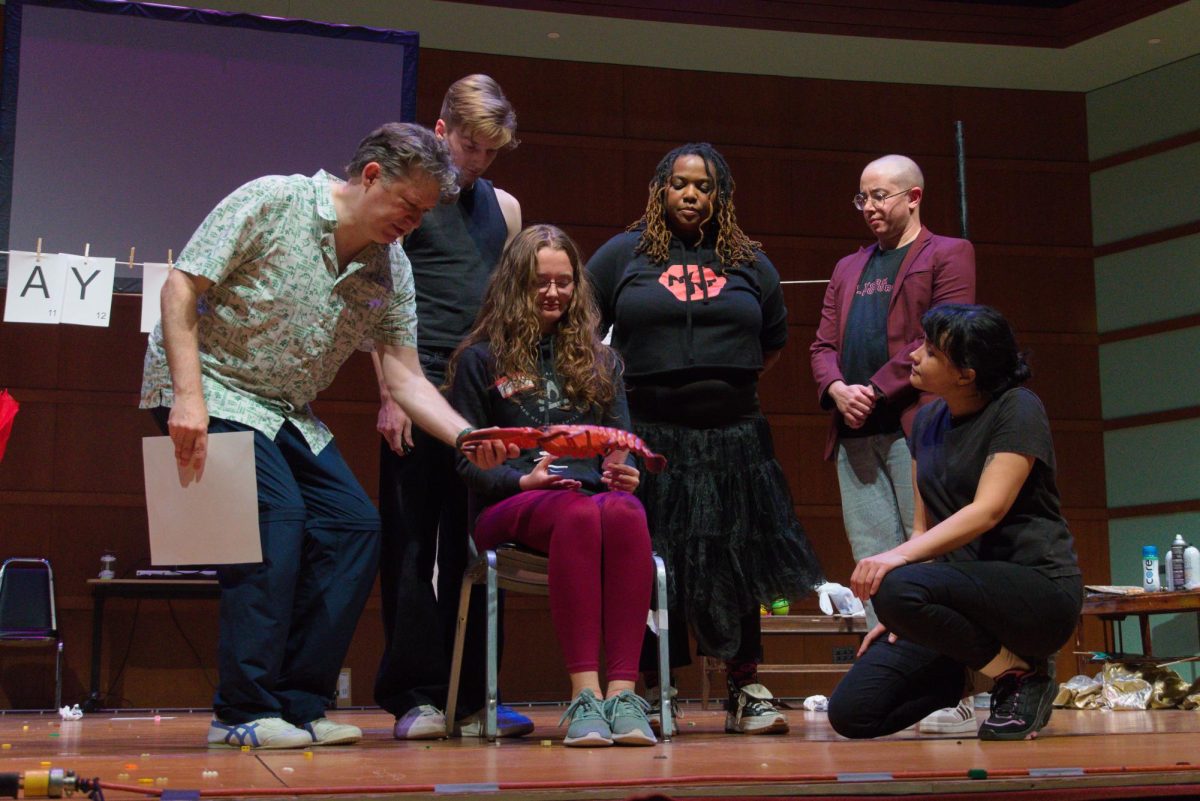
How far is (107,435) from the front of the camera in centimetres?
596

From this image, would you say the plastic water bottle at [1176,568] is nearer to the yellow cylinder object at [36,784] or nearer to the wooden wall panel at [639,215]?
the wooden wall panel at [639,215]

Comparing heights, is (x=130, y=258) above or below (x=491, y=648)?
above

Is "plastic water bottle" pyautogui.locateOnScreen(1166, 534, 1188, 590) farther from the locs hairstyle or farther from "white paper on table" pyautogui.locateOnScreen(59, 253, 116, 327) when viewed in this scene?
"white paper on table" pyautogui.locateOnScreen(59, 253, 116, 327)

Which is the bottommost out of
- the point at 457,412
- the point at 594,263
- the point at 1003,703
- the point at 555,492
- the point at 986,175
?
the point at 1003,703

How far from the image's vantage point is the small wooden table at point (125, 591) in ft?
18.2

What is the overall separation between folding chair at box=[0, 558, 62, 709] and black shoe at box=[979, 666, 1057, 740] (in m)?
4.13

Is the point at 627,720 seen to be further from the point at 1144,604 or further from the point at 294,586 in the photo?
the point at 1144,604

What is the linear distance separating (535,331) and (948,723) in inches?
47.5

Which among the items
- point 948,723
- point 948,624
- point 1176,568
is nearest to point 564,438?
point 948,624

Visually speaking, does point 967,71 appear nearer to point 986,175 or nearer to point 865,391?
point 986,175

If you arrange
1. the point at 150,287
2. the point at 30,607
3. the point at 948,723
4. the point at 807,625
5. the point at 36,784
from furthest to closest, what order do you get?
1. the point at 30,607
2. the point at 807,625
3. the point at 150,287
4. the point at 948,723
5. the point at 36,784

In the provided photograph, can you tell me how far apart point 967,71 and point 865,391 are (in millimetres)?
4156

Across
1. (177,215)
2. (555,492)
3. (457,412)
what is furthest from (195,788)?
(177,215)

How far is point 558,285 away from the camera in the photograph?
2676 mm
